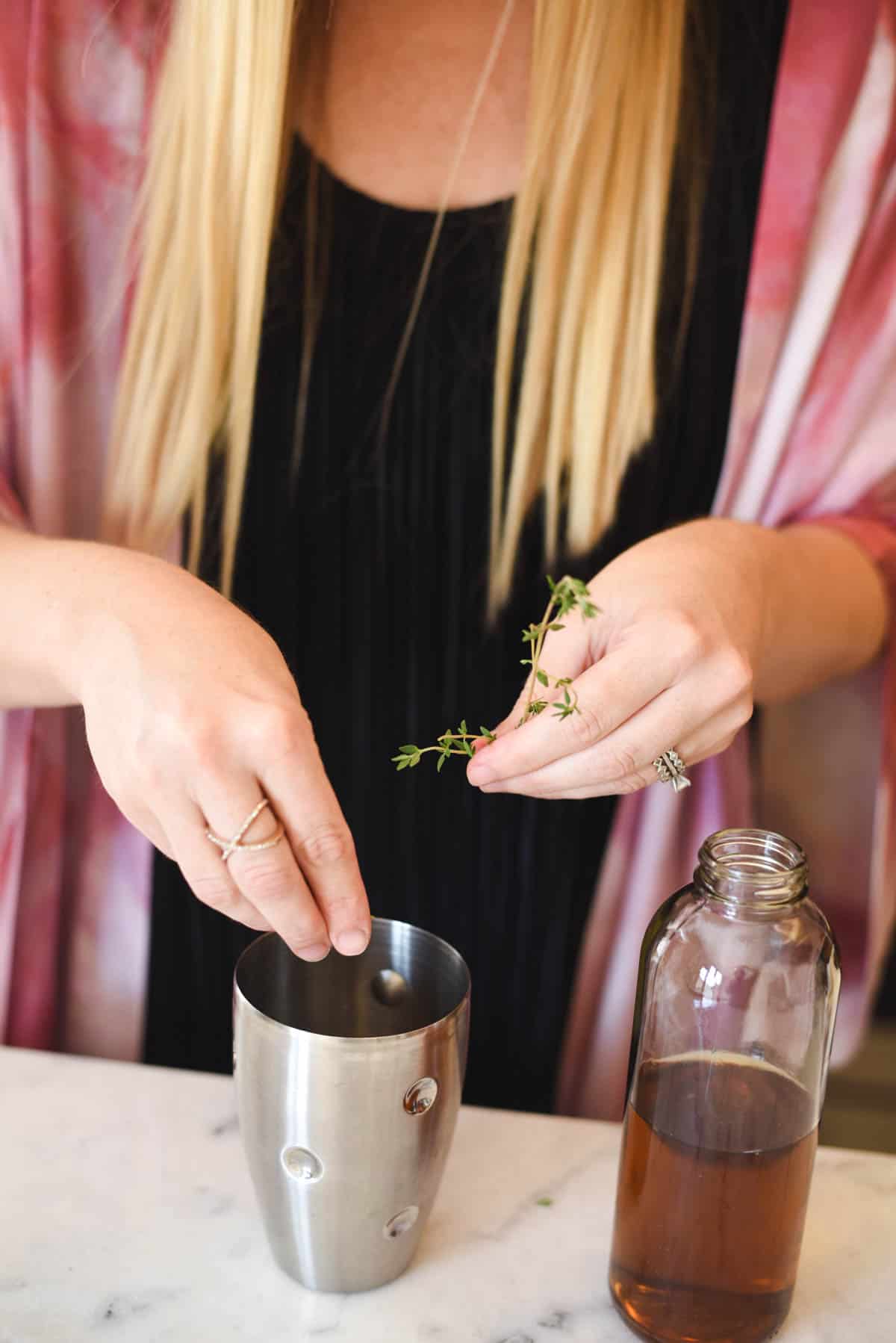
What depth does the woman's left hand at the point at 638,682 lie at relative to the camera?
0.67 m

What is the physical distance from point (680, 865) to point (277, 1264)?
45cm

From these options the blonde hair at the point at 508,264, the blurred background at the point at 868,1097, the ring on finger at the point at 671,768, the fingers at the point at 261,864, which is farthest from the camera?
the blurred background at the point at 868,1097

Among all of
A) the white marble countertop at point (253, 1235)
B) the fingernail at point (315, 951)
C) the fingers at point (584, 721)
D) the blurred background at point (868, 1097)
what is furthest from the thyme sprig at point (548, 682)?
the blurred background at point (868, 1097)

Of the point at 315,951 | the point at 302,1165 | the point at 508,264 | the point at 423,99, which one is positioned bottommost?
the point at 302,1165

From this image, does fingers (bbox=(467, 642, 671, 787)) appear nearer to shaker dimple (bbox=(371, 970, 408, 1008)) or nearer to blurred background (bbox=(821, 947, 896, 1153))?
shaker dimple (bbox=(371, 970, 408, 1008))

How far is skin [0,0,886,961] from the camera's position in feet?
2.03

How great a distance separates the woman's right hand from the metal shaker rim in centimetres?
4

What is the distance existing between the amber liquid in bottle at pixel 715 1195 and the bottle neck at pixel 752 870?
0.10 metres

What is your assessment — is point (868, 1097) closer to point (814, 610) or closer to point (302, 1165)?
point (814, 610)

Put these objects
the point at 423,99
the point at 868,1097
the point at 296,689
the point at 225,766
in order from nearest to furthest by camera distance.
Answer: the point at 225,766 → the point at 296,689 → the point at 423,99 → the point at 868,1097

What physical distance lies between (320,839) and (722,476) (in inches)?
19.0

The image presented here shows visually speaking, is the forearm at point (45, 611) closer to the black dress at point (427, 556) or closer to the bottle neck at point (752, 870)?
the black dress at point (427, 556)

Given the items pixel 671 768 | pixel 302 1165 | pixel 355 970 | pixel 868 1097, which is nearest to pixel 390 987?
pixel 355 970

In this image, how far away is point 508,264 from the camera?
34.9 inches
